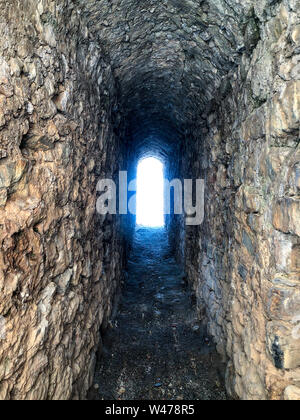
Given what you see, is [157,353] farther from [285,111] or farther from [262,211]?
[285,111]

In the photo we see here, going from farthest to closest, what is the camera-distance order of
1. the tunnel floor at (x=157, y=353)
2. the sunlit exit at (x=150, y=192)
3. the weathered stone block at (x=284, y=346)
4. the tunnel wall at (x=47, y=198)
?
1. the sunlit exit at (x=150, y=192)
2. the tunnel floor at (x=157, y=353)
3. the weathered stone block at (x=284, y=346)
4. the tunnel wall at (x=47, y=198)

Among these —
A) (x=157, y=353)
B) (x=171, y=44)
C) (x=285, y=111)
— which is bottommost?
(x=157, y=353)

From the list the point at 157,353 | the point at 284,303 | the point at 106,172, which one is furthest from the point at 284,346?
the point at 106,172

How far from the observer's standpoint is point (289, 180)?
2.07m

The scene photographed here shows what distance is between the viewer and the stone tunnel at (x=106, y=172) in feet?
6.32

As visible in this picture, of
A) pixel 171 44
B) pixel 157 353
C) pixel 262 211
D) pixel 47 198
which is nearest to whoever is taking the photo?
pixel 47 198

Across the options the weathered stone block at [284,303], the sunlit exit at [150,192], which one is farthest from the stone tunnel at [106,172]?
the sunlit exit at [150,192]

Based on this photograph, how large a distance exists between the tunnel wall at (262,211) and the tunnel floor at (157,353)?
427 mm

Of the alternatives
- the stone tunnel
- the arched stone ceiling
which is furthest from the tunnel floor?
the arched stone ceiling

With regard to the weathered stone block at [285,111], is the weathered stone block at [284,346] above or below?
below

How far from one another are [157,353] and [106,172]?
111 inches

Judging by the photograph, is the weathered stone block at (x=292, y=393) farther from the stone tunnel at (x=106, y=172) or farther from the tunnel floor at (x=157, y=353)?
the tunnel floor at (x=157, y=353)

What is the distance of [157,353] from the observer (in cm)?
416
